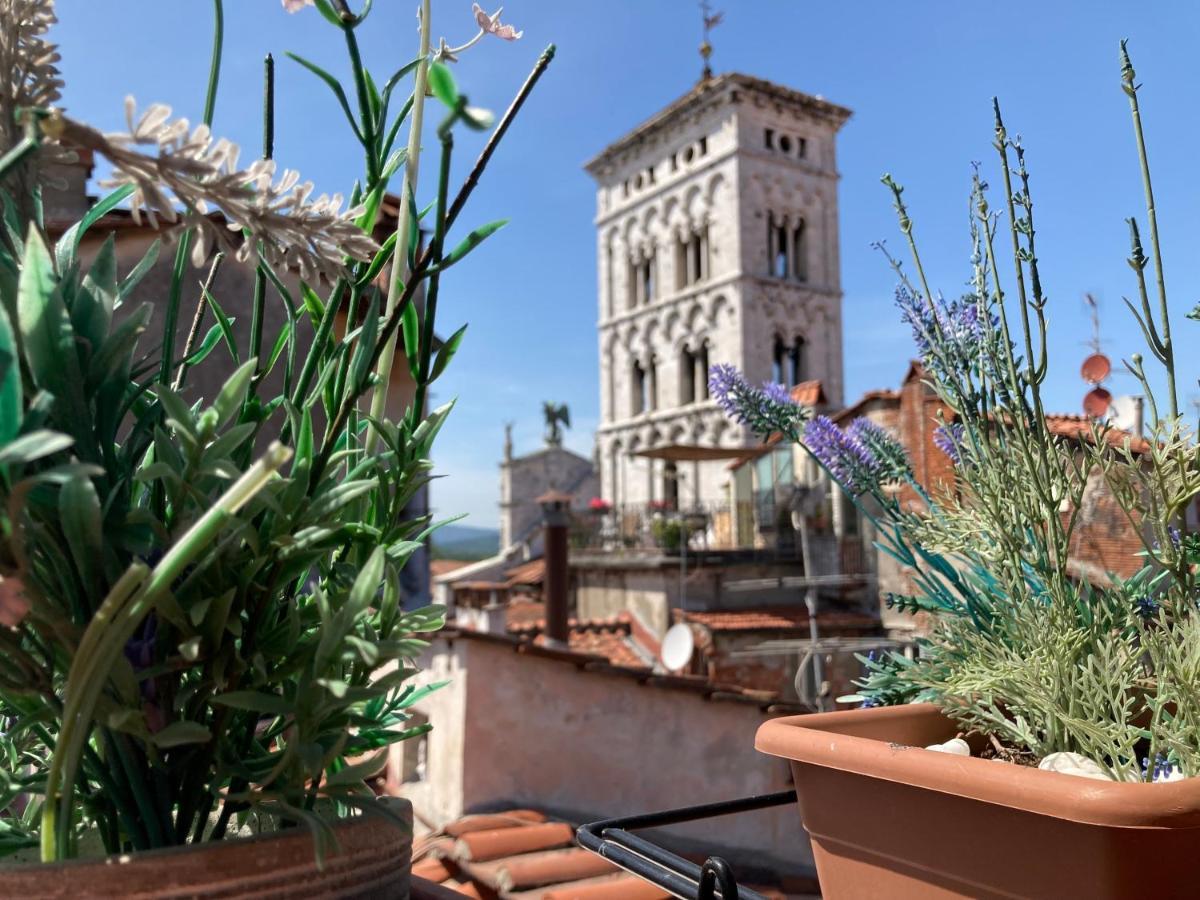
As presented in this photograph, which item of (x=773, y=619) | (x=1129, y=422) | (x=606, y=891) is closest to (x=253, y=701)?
(x=1129, y=422)

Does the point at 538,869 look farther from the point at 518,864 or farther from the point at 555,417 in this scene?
the point at 555,417

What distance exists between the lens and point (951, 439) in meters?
1.08

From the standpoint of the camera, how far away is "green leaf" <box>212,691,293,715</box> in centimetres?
56

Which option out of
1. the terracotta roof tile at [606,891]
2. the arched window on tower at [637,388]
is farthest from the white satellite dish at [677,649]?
the arched window on tower at [637,388]

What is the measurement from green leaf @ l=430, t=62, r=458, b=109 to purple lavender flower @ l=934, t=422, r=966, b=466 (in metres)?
0.73

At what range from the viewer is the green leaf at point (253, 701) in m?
0.56

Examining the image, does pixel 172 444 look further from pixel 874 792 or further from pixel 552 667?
pixel 552 667

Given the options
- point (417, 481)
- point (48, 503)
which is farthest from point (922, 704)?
point (48, 503)

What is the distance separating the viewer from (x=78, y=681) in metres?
0.52

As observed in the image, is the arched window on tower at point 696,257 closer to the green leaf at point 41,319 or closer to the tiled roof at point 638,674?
the tiled roof at point 638,674

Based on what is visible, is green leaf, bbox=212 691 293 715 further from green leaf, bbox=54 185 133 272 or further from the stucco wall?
the stucco wall

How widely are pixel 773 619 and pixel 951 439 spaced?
45.4 feet

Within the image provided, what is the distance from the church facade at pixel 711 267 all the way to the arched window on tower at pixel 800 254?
2.1 inches

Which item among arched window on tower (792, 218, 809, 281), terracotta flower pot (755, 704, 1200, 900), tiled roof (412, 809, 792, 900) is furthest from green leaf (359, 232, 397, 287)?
arched window on tower (792, 218, 809, 281)
